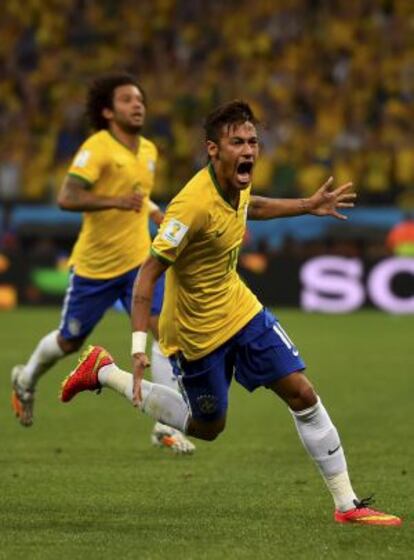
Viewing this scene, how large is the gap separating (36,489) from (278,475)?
150 centimetres

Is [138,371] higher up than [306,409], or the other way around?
[138,371]

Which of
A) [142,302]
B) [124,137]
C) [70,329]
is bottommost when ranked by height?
[70,329]

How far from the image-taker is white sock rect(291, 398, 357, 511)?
279 inches

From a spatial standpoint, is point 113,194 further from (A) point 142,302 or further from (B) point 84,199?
(A) point 142,302

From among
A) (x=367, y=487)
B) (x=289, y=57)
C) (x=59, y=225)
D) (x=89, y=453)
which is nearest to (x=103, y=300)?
(x=89, y=453)

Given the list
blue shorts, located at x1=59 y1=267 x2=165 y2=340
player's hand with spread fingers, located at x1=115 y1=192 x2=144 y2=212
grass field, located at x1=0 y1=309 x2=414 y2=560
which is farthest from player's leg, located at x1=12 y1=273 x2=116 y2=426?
player's hand with spread fingers, located at x1=115 y1=192 x2=144 y2=212

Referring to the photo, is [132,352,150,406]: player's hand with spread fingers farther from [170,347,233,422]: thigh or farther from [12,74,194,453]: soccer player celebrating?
[12,74,194,453]: soccer player celebrating

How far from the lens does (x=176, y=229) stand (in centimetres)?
691

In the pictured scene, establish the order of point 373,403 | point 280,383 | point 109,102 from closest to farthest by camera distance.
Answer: point 280,383, point 109,102, point 373,403

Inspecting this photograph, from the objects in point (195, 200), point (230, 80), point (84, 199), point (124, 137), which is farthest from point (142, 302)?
point (230, 80)

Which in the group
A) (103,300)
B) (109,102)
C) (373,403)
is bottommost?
(373,403)

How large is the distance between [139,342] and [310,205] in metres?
1.20

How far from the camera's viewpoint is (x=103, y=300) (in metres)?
10.7

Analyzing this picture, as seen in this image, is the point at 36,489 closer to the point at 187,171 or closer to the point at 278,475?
the point at 278,475
